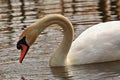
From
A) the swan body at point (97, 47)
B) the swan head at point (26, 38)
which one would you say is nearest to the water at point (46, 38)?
the swan body at point (97, 47)

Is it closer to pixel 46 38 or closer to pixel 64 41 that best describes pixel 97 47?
pixel 64 41

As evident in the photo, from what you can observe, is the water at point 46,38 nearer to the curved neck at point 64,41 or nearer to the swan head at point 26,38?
the curved neck at point 64,41

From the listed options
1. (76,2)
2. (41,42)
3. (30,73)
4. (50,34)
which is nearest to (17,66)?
(30,73)

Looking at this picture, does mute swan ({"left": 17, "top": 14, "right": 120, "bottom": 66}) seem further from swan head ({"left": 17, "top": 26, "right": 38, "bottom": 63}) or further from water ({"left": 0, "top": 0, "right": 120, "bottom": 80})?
swan head ({"left": 17, "top": 26, "right": 38, "bottom": 63})

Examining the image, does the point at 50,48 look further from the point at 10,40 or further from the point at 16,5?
the point at 16,5

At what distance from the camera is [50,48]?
12969 mm

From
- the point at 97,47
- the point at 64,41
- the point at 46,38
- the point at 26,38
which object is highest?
the point at 26,38

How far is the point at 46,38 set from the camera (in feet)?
45.7

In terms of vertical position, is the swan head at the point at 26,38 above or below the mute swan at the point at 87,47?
above

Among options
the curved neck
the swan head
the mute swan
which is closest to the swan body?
the mute swan

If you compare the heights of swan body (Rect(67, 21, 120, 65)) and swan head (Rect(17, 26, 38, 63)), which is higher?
swan head (Rect(17, 26, 38, 63))

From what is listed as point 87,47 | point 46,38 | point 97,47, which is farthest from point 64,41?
point 46,38

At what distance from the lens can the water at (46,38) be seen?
1104cm

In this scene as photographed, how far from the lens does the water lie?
1104 cm
